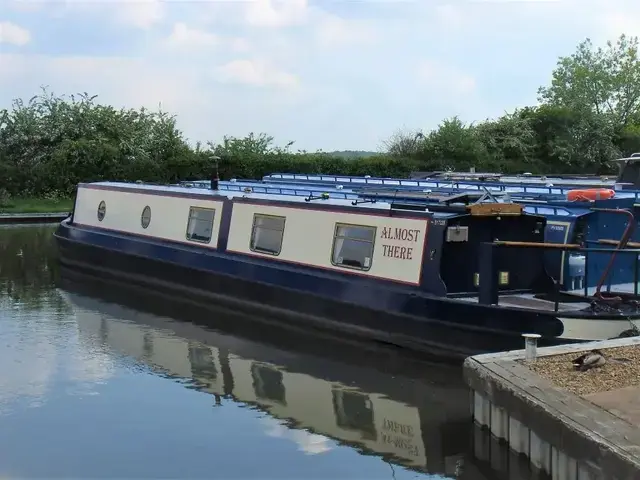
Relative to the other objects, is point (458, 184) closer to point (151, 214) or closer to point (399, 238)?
point (399, 238)

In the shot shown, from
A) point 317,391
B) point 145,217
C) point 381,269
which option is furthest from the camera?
point 145,217

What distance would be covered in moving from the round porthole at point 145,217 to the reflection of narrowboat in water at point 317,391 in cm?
345

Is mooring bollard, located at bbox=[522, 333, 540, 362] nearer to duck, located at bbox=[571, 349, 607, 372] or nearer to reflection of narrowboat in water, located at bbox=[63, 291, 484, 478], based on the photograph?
duck, located at bbox=[571, 349, 607, 372]

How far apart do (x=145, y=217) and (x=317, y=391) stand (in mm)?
7312

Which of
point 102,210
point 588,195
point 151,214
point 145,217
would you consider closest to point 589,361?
point 588,195

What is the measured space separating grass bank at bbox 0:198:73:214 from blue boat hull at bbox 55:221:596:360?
385 inches

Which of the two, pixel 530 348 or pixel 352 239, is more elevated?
pixel 352 239

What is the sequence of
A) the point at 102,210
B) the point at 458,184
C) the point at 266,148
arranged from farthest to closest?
the point at 266,148 < the point at 102,210 < the point at 458,184

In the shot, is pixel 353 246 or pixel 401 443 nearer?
pixel 401 443

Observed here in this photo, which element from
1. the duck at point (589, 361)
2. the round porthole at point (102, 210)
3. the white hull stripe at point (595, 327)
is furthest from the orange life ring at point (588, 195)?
the round porthole at point (102, 210)

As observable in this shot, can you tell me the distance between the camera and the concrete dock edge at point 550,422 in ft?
16.2

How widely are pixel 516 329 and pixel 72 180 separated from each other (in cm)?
2094

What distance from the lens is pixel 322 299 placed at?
1057 cm

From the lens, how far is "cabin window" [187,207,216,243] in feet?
42.9
